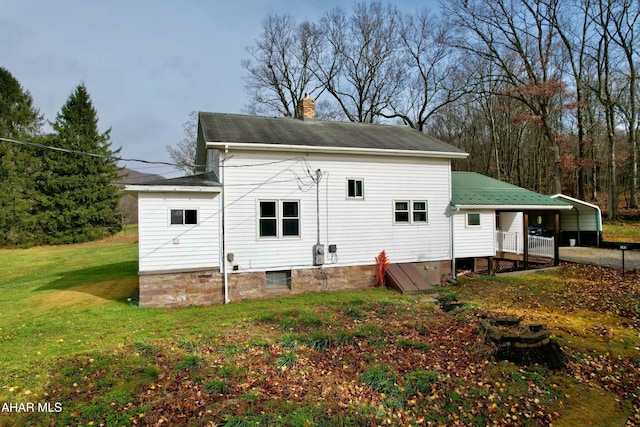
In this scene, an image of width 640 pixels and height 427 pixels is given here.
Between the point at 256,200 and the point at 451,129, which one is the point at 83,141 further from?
the point at 451,129

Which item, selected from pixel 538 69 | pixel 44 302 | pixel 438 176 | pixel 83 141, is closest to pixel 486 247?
pixel 438 176

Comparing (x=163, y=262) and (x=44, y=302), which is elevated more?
(x=163, y=262)

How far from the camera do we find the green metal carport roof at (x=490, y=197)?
1307 cm

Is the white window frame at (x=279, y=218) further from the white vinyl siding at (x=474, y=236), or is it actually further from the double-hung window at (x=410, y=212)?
the white vinyl siding at (x=474, y=236)

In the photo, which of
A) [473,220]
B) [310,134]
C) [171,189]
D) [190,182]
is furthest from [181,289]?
[473,220]

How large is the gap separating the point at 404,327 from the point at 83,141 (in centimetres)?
3340

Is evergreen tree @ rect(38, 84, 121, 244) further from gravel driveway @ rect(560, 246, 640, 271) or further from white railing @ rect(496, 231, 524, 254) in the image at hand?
gravel driveway @ rect(560, 246, 640, 271)

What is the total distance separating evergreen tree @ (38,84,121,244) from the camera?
94.2ft

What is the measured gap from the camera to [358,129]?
1420 cm

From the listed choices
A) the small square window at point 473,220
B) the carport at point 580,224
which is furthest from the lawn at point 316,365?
the carport at point 580,224

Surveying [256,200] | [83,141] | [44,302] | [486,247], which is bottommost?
[44,302]

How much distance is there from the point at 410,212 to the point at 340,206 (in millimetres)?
2795

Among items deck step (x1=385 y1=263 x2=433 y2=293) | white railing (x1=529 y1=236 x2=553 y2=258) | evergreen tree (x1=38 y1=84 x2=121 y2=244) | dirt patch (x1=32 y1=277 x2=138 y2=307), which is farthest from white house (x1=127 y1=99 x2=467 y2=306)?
evergreen tree (x1=38 y1=84 x2=121 y2=244)

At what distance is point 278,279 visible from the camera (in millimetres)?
11047
